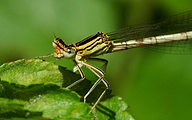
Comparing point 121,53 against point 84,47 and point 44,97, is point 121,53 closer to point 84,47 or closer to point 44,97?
point 84,47

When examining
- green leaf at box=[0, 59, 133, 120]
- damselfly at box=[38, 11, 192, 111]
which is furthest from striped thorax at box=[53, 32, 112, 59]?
green leaf at box=[0, 59, 133, 120]

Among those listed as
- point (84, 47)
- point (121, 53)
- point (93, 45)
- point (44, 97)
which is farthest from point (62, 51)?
point (121, 53)

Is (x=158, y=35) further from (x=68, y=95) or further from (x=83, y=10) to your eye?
(x=68, y=95)

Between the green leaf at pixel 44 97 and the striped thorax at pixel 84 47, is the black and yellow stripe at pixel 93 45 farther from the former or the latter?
the green leaf at pixel 44 97

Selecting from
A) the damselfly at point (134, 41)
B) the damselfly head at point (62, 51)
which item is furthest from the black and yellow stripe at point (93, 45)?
the damselfly head at point (62, 51)

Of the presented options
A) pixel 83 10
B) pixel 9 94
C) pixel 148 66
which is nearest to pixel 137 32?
pixel 148 66

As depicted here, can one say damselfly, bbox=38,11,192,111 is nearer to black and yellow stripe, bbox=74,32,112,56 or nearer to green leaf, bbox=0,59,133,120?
black and yellow stripe, bbox=74,32,112,56
